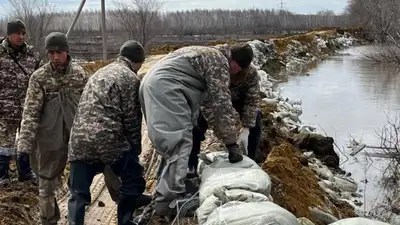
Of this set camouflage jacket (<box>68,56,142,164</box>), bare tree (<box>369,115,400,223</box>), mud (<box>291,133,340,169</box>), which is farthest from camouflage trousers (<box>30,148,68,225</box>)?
mud (<box>291,133,340,169</box>)

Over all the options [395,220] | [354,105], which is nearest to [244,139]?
[395,220]

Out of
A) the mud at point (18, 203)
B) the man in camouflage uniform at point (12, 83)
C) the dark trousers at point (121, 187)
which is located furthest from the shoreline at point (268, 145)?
the dark trousers at point (121, 187)

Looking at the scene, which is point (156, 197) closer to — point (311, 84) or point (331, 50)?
point (311, 84)

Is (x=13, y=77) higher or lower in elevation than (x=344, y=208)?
higher

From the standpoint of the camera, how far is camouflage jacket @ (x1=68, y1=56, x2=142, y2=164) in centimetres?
332

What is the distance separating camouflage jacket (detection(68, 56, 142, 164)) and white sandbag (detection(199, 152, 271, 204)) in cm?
57

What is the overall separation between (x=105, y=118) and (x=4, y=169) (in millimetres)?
1687

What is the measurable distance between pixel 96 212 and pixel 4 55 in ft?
4.68

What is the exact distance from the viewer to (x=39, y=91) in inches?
145

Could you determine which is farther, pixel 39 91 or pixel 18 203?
pixel 18 203

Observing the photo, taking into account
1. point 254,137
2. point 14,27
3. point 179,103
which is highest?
point 14,27

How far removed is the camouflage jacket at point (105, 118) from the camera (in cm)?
332

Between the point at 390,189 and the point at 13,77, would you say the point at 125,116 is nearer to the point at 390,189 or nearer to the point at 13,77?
the point at 13,77

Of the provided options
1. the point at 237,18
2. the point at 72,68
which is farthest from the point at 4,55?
the point at 237,18
